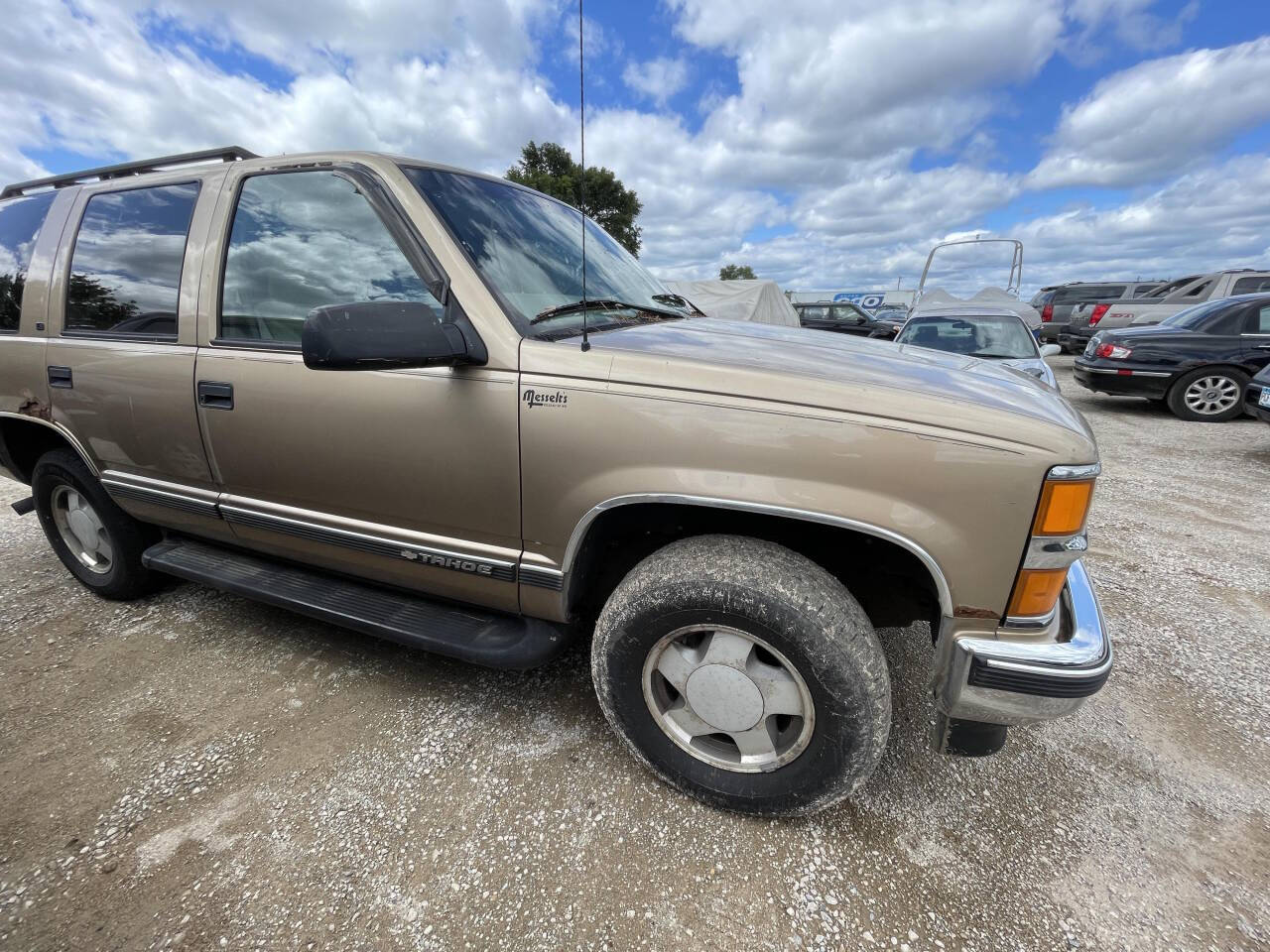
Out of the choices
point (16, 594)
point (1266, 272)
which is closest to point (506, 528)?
point (16, 594)

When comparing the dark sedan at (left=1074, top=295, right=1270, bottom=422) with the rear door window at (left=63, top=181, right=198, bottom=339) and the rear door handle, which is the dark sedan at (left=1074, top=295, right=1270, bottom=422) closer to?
the rear door handle

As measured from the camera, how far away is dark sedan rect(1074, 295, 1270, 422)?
7035mm

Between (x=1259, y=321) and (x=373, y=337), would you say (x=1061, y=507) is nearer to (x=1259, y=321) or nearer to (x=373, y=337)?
(x=373, y=337)

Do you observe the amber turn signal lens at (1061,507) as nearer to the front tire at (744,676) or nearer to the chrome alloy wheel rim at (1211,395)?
the front tire at (744,676)

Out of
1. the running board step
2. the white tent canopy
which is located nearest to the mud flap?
the running board step

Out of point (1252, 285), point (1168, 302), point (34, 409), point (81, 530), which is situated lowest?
point (81, 530)

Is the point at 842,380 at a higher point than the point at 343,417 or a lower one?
higher

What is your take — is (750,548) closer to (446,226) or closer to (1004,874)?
(1004,874)

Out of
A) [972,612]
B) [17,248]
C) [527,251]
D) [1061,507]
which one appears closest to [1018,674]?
[972,612]

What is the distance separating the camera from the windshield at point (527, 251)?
5.91ft

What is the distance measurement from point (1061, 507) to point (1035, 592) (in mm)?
221

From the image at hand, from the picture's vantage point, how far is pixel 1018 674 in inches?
54.6

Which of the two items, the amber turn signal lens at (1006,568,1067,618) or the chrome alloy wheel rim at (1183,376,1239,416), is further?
the chrome alloy wheel rim at (1183,376,1239,416)

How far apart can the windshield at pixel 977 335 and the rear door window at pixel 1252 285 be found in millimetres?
7598
